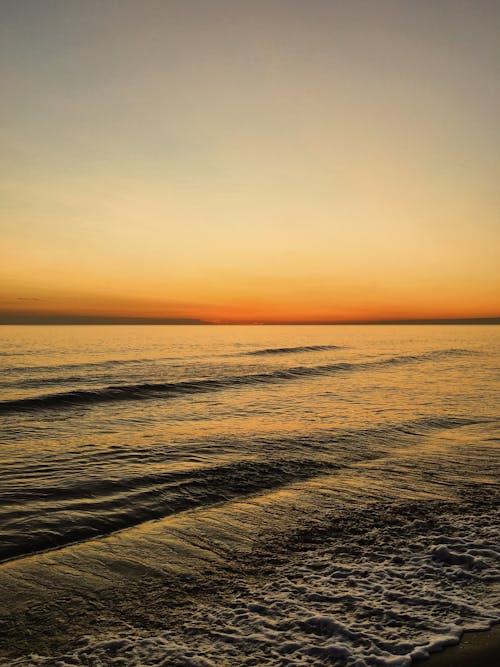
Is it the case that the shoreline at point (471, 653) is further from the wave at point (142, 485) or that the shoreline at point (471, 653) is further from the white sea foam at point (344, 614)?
the wave at point (142, 485)

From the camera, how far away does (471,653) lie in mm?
4797

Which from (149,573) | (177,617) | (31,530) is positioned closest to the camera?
(177,617)

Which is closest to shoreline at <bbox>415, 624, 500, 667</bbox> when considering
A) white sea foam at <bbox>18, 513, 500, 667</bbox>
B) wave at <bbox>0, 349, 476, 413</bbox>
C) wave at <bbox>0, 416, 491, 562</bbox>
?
white sea foam at <bbox>18, 513, 500, 667</bbox>

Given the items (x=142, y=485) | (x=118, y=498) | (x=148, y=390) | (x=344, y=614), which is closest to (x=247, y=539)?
(x=344, y=614)

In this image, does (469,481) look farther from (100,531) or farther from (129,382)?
(129,382)

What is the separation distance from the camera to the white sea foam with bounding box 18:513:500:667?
4.91 metres

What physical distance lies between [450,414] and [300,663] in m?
17.3

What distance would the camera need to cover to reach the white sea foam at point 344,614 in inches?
193

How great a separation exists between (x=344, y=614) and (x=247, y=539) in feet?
8.56

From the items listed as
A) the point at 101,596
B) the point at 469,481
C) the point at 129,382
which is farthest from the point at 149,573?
the point at 129,382

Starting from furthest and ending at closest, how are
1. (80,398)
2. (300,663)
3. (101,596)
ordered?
1. (80,398)
2. (101,596)
3. (300,663)

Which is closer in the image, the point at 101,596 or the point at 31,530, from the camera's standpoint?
the point at 101,596

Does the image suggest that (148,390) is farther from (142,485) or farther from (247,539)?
(247,539)

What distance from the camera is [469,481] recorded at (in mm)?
11000
